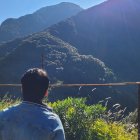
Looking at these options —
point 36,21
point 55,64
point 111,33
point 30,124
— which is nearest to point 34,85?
point 30,124

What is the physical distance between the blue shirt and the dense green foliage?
11.7 ft

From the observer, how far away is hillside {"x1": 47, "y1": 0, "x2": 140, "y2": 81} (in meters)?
88.4

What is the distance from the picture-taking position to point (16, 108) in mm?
3096

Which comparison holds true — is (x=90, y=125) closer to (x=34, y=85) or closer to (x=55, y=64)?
(x=34, y=85)

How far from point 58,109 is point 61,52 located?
7459cm

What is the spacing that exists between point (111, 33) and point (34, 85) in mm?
96759

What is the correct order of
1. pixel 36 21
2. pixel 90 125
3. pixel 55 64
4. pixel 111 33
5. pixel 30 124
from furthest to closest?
1. pixel 36 21
2. pixel 111 33
3. pixel 55 64
4. pixel 90 125
5. pixel 30 124

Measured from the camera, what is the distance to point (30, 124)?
3.03m

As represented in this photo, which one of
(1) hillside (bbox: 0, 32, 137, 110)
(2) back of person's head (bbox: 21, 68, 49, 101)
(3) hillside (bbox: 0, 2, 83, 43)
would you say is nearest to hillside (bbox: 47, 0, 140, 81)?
(1) hillside (bbox: 0, 32, 137, 110)

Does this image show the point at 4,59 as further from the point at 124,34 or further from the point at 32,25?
the point at 32,25

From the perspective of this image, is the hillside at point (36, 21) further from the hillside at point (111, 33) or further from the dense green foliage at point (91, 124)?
the dense green foliage at point (91, 124)

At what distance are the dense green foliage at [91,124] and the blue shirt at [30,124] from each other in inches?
140

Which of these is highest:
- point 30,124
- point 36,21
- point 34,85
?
point 34,85

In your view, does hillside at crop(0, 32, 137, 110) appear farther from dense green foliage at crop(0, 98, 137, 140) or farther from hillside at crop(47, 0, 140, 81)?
dense green foliage at crop(0, 98, 137, 140)
